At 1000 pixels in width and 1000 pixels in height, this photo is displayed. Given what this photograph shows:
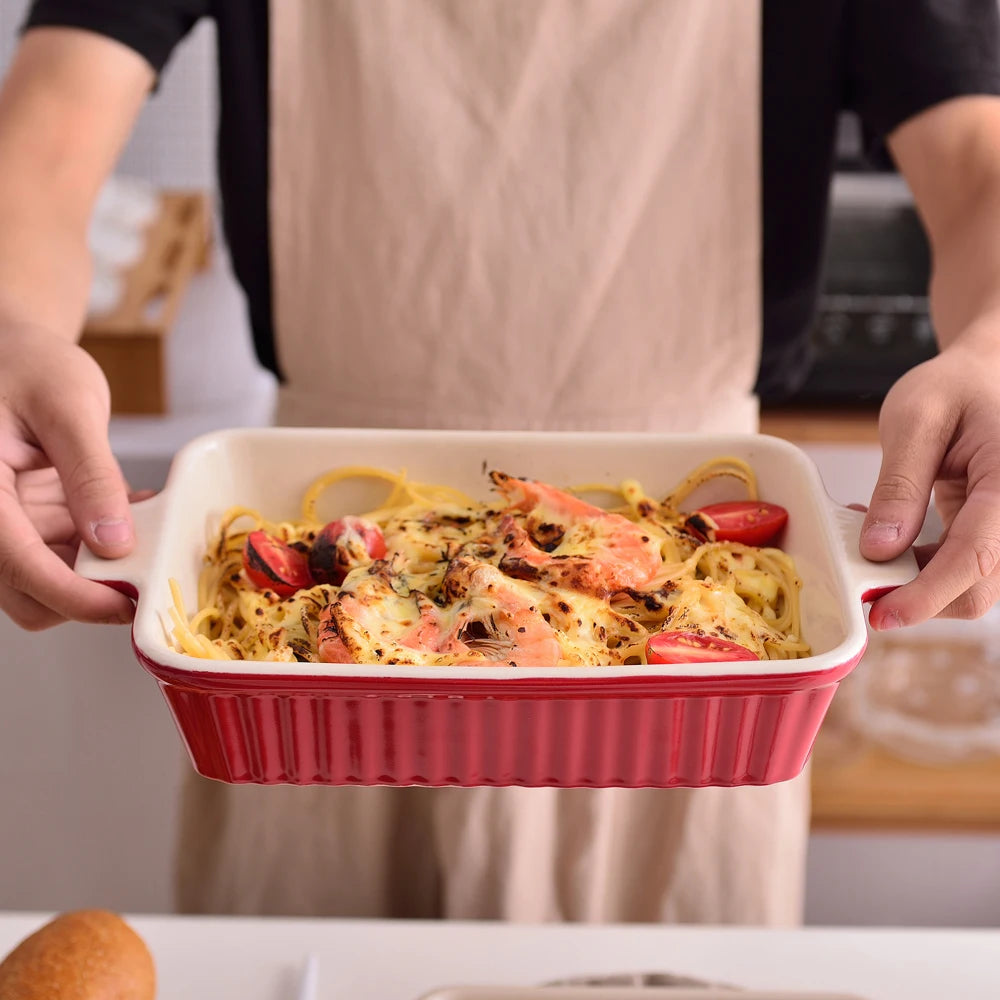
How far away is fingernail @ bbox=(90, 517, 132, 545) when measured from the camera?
67 centimetres

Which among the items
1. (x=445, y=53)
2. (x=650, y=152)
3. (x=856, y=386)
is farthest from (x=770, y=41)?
(x=856, y=386)

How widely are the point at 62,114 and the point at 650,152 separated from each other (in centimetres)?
49

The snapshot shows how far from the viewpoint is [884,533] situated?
665 millimetres

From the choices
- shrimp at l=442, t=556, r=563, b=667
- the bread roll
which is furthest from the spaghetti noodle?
the bread roll

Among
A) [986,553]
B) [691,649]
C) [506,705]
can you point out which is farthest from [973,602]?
[506,705]

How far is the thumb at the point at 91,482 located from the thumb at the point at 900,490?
1.34 ft

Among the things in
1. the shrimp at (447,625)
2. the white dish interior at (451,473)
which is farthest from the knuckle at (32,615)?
the shrimp at (447,625)

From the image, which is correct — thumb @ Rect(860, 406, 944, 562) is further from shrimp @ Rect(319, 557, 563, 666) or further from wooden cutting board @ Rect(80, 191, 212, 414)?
wooden cutting board @ Rect(80, 191, 212, 414)

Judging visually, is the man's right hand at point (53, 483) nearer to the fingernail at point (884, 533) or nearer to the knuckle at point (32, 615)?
the knuckle at point (32, 615)

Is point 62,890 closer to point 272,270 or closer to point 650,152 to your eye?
point 272,270

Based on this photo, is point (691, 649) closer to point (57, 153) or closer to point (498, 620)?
point (498, 620)

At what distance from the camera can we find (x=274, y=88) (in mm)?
1102

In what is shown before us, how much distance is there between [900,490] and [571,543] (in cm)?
19

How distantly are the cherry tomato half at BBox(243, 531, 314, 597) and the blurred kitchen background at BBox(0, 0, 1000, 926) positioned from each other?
875mm
